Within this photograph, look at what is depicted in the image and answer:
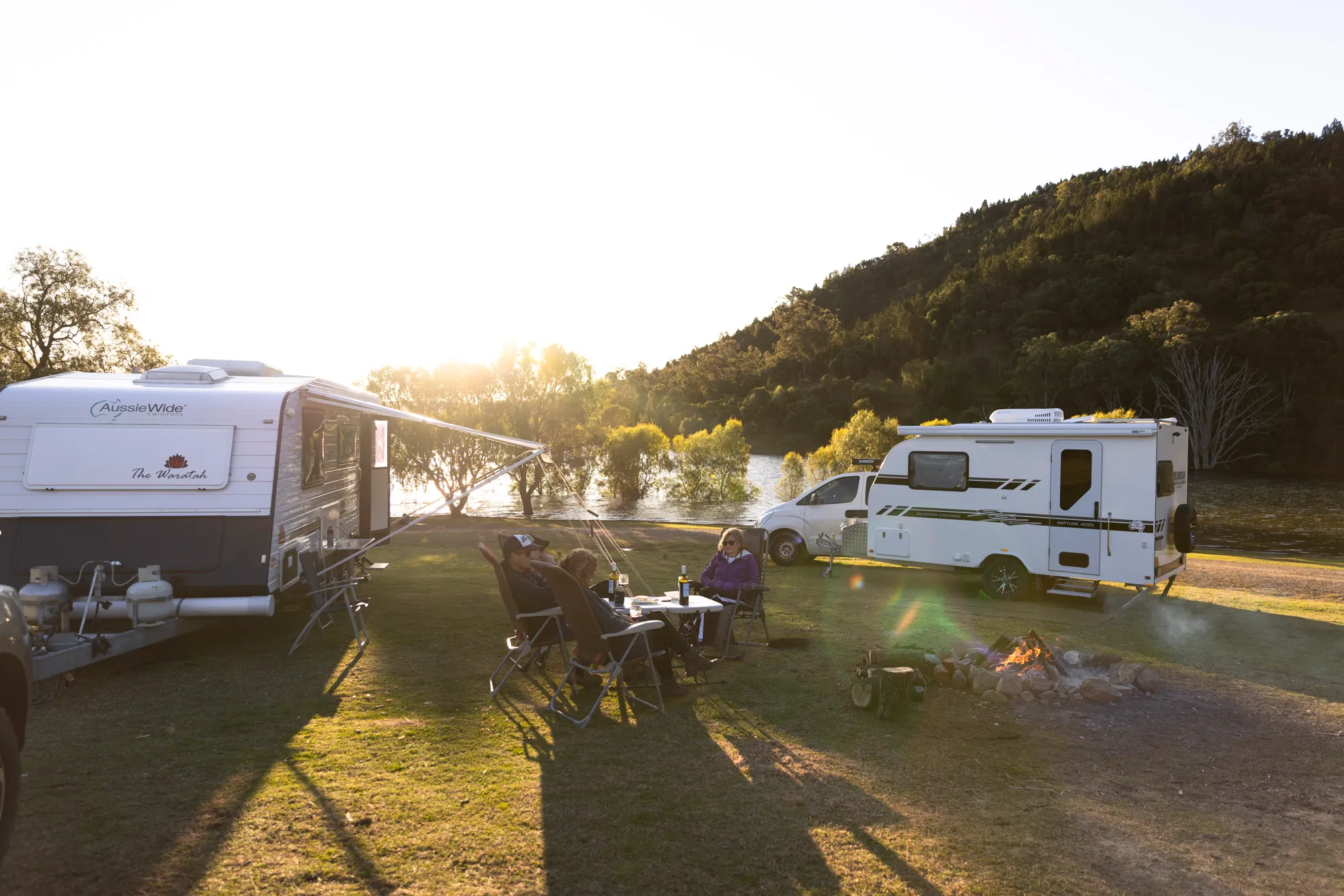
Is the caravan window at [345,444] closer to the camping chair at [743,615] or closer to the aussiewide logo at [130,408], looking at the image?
the aussiewide logo at [130,408]

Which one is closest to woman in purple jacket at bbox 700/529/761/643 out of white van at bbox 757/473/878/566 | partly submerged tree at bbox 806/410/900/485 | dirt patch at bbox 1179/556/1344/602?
white van at bbox 757/473/878/566

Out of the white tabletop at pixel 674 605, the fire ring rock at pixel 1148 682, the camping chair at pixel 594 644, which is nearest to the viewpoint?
the camping chair at pixel 594 644

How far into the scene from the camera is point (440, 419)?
28578mm

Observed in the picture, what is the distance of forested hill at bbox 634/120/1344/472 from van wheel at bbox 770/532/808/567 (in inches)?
2478

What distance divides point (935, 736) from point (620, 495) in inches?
1308

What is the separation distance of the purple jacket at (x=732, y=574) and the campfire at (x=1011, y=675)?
62.1 inches

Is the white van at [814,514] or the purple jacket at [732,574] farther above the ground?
the white van at [814,514]

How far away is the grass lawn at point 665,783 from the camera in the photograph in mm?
3688

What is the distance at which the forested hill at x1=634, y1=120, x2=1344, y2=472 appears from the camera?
68.4m

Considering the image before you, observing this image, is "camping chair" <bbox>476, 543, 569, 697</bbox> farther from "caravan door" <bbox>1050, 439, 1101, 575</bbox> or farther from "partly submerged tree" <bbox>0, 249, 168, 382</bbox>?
"partly submerged tree" <bbox>0, 249, 168, 382</bbox>

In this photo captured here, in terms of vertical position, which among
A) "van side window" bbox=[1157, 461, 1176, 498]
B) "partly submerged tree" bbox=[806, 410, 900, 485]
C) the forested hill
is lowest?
"van side window" bbox=[1157, 461, 1176, 498]

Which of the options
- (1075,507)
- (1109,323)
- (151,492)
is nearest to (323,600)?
(151,492)

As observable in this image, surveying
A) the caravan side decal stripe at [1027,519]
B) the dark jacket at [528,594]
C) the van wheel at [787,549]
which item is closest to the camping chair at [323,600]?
the dark jacket at [528,594]

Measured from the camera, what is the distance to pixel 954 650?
7.33m
